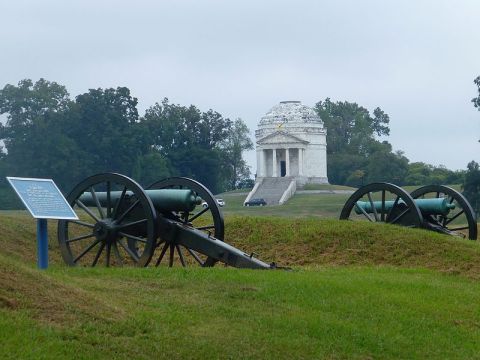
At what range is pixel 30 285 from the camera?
12422 millimetres

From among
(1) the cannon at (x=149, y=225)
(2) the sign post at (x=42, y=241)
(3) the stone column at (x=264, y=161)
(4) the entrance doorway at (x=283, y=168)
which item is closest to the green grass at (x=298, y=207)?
(4) the entrance doorway at (x=283, y=168)

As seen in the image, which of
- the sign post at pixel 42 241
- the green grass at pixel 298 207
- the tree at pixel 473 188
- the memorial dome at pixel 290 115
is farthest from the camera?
the memorial dome at pixel 290 115

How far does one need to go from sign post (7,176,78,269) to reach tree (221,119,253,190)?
87.7 metres

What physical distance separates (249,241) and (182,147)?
69.4 metres

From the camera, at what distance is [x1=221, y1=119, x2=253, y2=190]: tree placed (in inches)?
4294

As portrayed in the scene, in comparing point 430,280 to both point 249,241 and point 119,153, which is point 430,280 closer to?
point 249,241

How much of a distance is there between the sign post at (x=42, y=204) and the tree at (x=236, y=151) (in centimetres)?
8769

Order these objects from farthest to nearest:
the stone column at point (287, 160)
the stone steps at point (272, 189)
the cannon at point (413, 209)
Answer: the stone column at point (287, 160), the stone steps at point (272, 189), the cannon at point (413, 209)

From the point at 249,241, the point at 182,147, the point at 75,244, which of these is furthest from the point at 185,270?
the point at 182,147

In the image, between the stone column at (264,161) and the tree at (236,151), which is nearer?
the tree at (236,151)

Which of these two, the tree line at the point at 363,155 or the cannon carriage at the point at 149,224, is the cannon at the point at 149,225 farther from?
the tree line at the point at 363,155

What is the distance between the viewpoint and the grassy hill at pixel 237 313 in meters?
11.4

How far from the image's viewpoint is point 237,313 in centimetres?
1358

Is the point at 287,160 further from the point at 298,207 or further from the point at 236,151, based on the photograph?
the point at 298,207
